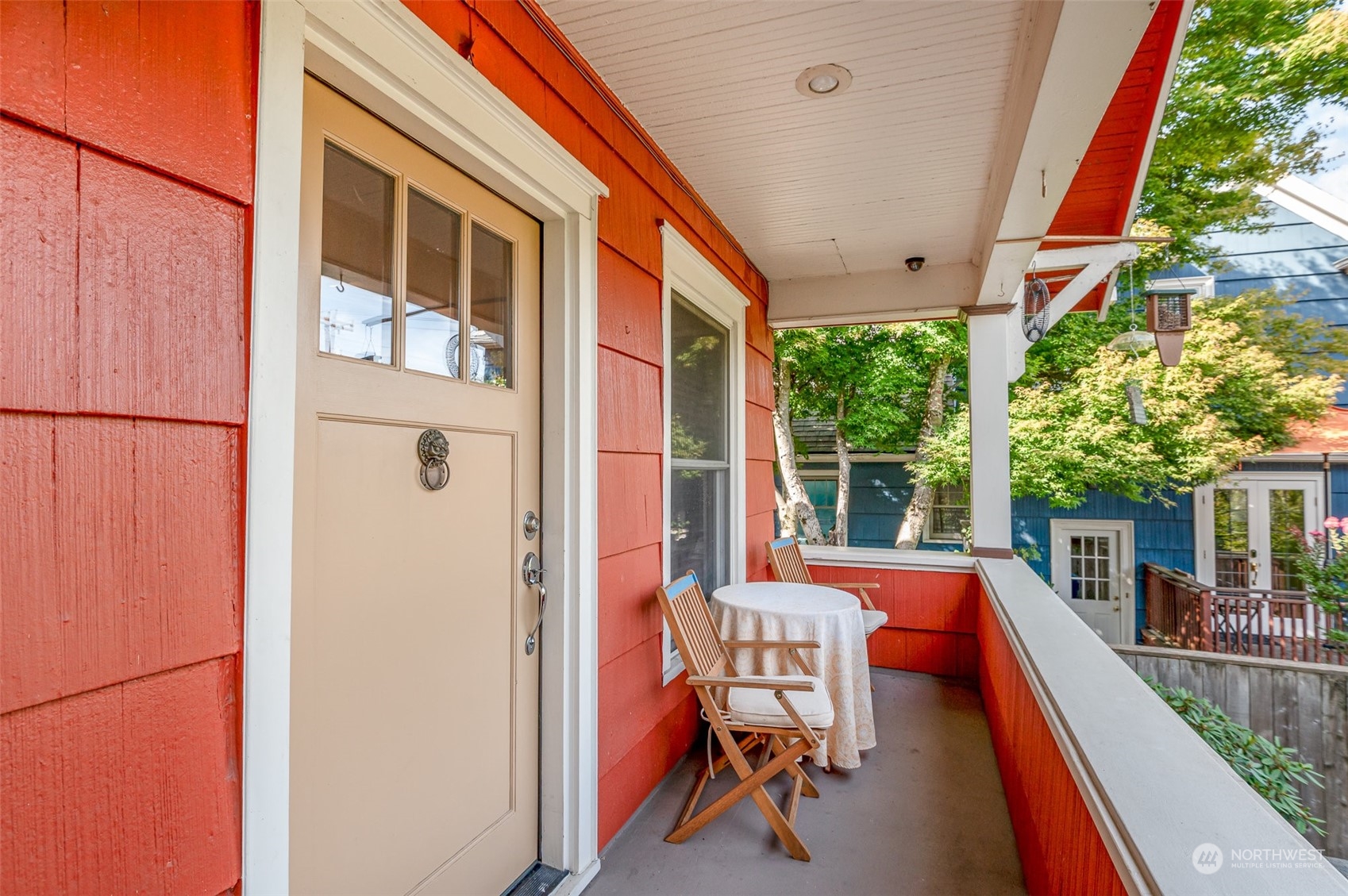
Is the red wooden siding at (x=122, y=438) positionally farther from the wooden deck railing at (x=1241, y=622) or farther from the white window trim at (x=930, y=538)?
the white window trim at (x=930, y=538)

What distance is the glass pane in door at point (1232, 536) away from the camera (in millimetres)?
6621

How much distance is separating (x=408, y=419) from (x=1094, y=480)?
6501mm

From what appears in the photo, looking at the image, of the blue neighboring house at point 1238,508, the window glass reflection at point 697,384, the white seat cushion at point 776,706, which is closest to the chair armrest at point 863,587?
the window glass reflection at point 697,384

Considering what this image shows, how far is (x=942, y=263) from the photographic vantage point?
13.0ft

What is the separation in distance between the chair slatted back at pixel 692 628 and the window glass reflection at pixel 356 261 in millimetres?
1338

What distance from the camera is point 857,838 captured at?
7.29 ft

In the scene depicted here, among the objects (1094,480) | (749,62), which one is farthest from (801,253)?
(1094,480)

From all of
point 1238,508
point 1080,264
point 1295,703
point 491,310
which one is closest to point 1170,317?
point 1080,264

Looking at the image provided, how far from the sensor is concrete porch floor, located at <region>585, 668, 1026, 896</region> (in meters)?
1.97

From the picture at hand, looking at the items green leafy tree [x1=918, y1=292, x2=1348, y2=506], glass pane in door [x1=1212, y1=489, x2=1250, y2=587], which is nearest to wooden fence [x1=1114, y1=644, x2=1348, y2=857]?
green leafy tree [x1=918, y1=292, x2=1348, y2=506]

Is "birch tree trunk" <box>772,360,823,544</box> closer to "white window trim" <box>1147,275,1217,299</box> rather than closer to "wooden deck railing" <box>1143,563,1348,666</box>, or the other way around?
"wooden deck railing" <box>1143,563,1348,666</box>

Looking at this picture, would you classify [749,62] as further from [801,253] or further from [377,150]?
[801,253]

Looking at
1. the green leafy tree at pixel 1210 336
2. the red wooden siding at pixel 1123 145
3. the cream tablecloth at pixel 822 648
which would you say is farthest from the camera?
the green leafy tree at pixel 1210 336

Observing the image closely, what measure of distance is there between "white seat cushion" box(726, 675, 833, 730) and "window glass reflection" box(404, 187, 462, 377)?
1530mm
